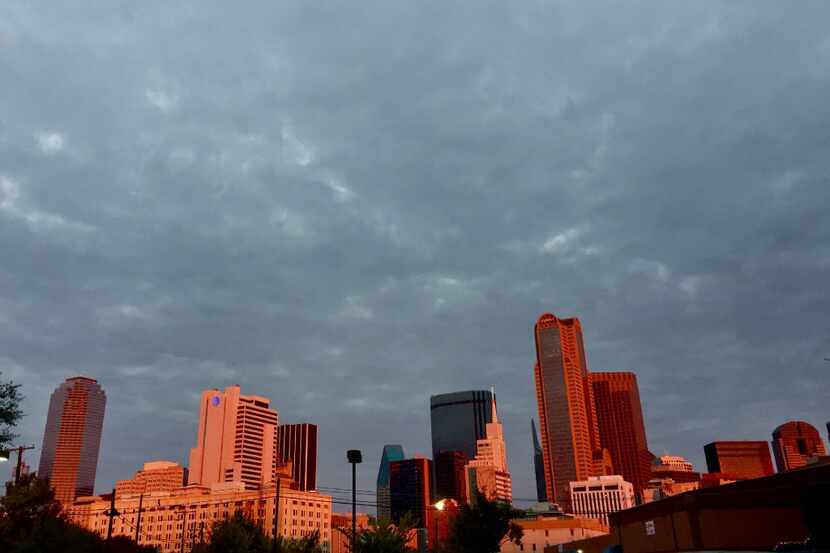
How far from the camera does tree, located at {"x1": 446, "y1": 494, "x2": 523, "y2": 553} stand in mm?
53188

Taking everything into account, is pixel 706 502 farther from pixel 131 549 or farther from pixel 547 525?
pixel 547 525

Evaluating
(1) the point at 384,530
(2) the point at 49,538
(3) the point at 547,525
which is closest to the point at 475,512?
(1) the point at 384,530

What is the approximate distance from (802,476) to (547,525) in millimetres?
125462

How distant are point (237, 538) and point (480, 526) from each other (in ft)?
61.8

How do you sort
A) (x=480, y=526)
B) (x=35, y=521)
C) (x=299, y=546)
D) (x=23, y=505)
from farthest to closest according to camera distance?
(x=480, y=526)
(x=299, y=546)
(x=23, y=505)
(x=35, y=521)

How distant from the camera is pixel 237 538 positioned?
44969 mm

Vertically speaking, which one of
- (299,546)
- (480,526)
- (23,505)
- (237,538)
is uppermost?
(23,505)

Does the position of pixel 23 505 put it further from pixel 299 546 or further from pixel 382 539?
pixel 382 539

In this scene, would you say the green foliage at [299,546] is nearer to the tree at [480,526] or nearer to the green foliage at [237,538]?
the green foliage at [237,538]

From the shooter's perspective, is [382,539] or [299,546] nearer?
[382,539]

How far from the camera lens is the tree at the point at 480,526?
53.2 m

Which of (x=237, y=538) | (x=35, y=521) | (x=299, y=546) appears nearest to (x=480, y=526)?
(x=299, y=546)

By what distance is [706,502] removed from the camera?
1580 inches

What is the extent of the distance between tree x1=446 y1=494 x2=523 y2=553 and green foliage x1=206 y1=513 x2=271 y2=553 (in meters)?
14.9
